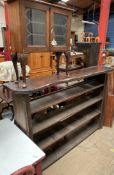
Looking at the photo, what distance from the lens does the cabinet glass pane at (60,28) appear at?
1.49m

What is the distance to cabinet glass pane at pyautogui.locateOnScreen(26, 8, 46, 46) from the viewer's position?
4.11ft

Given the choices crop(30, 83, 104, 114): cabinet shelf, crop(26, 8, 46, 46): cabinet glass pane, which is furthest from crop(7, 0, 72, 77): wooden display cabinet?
crop(30, 83, 104, 114): cabinet shelf

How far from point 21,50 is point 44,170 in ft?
5.02

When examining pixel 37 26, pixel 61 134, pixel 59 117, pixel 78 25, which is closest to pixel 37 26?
pixel 37 26

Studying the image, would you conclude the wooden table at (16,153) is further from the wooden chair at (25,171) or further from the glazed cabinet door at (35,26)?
the glazed cabinet door at (35,26)

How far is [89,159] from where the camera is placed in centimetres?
202

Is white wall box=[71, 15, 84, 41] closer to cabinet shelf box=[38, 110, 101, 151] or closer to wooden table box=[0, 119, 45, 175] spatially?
cabinet shelf box=[38, 110, 101, 151]

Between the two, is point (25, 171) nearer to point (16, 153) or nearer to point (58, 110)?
point (16, 153)

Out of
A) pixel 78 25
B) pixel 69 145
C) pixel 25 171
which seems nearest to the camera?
pixel 25 171

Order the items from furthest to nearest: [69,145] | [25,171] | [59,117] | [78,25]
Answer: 1. [78,25]
2. [69,145]
3. [59,117]
4. [25,171]

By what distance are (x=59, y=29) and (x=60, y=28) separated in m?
0.02

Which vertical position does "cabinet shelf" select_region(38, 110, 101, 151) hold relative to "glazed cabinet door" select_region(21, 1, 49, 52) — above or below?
below

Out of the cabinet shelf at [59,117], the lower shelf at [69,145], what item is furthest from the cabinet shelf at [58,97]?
the lower shelf at [69,145]

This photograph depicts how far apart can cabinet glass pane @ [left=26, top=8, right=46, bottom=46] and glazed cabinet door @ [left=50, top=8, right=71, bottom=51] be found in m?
0.10
